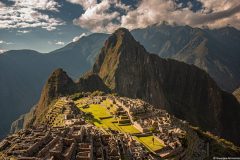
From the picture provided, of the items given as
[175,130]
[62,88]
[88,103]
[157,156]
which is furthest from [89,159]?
[62,88]

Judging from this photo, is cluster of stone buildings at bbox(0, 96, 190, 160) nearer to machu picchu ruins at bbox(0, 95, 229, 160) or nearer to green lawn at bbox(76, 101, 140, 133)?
machu picchu ruins at bbox(0, 95, 229, 160)

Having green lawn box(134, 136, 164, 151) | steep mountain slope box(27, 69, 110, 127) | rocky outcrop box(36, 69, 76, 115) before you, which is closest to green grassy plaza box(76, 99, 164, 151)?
green lawn box(134, 136, 164, 151)

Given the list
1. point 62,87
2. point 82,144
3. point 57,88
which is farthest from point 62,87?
point 82,144

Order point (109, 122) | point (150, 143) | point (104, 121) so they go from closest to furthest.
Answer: point (150, 143) → point (109, 122) → point (104, 121)

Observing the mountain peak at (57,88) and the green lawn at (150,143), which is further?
the mountain peak at (57,88)

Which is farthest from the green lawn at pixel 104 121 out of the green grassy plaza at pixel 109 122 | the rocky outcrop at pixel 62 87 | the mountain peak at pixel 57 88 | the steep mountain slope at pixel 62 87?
the mountain peak at pixel 57 88

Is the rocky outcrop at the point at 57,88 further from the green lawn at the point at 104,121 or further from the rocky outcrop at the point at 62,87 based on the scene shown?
the green lawn at the point at 104,121

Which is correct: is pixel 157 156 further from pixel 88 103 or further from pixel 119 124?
pixel 88 103

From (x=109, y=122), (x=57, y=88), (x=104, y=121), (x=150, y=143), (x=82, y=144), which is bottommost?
(x=150, y=143)

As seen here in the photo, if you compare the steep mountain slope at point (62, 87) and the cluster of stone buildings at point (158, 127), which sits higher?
the steep mountain slope at point (62, 87)

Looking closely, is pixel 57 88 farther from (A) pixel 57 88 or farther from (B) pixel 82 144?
(B) pixel 82 144

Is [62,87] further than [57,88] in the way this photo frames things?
Yes
